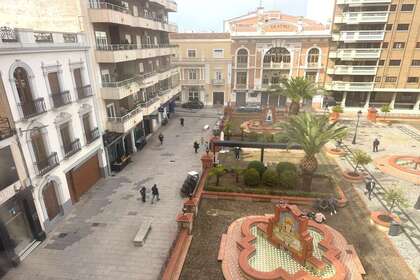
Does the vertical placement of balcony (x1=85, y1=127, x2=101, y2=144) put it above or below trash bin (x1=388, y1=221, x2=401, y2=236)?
above

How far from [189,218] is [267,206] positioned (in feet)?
22.5

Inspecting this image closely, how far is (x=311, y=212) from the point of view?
64.7 feet

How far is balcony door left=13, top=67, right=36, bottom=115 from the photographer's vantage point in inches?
643

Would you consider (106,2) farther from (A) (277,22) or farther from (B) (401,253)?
(A) (277,22)

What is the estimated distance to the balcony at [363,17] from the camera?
44719 millimetres

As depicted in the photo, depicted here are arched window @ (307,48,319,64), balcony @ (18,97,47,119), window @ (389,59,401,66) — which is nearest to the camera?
balcony @ (18,97,47,119)

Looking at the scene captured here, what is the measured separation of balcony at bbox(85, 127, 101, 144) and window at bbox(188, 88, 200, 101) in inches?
1305

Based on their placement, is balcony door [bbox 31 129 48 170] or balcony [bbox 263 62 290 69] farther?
balcony [bbox 263 62 290 69]

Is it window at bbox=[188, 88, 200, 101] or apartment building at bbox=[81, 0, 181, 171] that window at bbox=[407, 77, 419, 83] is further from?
apartment building at bbox=[81, 0, 181, 171]

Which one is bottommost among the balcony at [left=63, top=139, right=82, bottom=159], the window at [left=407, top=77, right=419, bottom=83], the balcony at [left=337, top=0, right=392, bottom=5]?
the balcony at [left=63, top=139, right=82, bottom=159]

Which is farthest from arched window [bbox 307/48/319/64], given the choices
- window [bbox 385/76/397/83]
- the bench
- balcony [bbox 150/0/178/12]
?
the bench

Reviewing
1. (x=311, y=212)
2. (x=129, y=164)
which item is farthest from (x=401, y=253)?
(x=129, y=164)

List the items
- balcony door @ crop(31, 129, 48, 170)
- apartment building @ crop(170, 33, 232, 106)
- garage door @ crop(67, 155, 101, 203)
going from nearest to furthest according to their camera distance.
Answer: balcony door @ crop(31, 129, 48, 170)
garage door @ crop(67, 155, 101, 203)
apartment building @ crop(170, 33, 232, 106)

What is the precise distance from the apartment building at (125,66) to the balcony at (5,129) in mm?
10253
